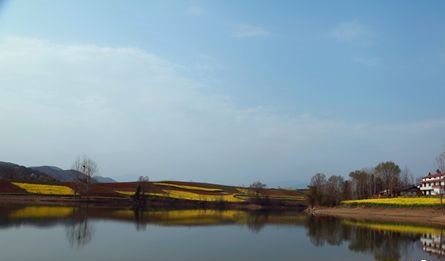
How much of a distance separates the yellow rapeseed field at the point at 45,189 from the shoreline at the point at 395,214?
1723 inches

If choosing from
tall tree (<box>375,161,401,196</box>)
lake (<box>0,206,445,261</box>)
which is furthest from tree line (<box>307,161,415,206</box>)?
lake (<box>0,206,445,261</box>)

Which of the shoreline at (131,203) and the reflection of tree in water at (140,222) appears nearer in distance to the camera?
the reflection of tree in water at (140,222)

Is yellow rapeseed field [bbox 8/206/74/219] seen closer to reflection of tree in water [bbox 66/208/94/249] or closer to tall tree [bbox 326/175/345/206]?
reflection of tree in water [bbox 66/208/94/249]

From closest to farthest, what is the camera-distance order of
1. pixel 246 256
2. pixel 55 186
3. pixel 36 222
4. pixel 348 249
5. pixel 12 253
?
pixel 12 253, pixel 246 256, pixel 348 249, pixel 36 222, pixel 55 186

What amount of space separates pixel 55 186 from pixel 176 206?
2158 cm

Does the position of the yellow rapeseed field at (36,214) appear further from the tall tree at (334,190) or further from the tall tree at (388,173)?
the tall tree at (388,173)

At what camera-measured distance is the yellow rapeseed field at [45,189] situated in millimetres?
80500

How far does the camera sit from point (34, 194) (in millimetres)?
77938

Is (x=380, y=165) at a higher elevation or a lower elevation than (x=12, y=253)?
higher

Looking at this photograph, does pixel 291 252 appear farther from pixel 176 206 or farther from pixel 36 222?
pixel 176 206

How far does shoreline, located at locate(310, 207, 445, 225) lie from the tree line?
10.5 meters

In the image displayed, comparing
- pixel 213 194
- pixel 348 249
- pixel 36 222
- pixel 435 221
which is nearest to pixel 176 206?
pixel 213 194

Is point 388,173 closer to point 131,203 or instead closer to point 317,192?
point 317,192

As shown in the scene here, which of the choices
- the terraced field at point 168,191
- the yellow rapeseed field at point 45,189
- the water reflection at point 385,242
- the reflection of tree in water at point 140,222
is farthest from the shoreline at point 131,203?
the water reflection at point 385,242
